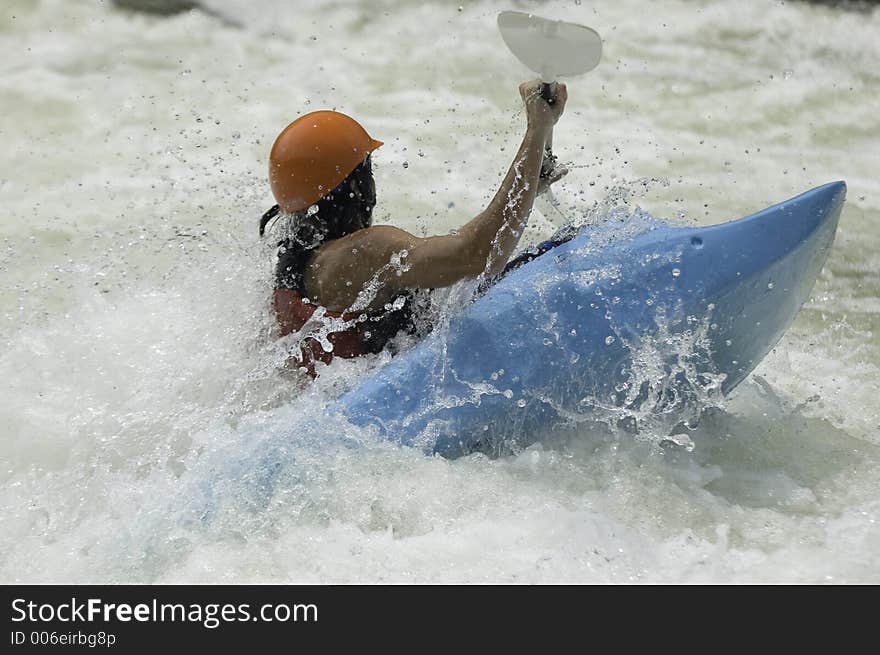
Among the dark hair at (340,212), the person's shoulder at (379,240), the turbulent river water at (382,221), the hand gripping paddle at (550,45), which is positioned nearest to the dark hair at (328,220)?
the dark hair at (340,212)

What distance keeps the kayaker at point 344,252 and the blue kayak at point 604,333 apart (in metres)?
0.16

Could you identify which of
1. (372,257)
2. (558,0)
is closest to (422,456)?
(372,257)

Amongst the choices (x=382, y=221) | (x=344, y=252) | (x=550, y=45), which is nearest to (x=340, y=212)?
(x=344, y=252)

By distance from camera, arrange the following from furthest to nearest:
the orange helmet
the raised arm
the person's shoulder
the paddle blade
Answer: the orange helmet, the person's shoulder, the raised arm, the paddle blade

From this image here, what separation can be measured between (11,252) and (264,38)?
2.98m

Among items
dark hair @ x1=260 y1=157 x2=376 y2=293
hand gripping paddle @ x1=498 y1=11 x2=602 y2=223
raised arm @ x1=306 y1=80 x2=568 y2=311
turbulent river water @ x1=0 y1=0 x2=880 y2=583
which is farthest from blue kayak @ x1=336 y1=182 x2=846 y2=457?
hand gripping paddle @ x1=498 y1=11 x2=602 y2=223

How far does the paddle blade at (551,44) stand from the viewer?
2.32 m

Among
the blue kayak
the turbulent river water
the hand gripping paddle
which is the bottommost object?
the turbulent river water

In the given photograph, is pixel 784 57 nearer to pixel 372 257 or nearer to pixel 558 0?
pixel 558 0

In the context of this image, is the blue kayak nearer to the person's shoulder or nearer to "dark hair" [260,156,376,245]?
the person's shoulder

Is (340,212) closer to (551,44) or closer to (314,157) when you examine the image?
(314,157)

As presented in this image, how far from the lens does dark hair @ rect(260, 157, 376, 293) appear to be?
2719mm

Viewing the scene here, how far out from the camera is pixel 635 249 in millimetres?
2637

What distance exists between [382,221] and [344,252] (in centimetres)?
231
